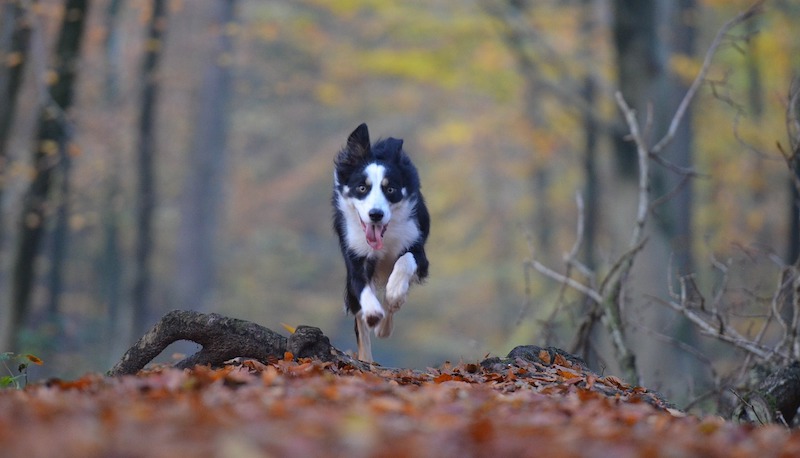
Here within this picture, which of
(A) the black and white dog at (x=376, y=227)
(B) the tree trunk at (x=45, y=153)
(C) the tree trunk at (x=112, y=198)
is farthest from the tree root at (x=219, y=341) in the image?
(C) the tree trunk at (x=112, y=198)

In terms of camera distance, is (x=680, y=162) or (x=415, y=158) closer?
(x=680, y=162)

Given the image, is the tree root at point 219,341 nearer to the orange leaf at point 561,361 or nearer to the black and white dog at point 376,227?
the black and white dog at point 376,227

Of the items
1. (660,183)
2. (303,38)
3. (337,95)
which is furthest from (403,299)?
(303,38)

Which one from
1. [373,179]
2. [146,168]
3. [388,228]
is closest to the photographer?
[373,179]

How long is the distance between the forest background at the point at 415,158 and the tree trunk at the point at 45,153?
3 cm

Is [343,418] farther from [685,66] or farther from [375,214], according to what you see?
[685,66]

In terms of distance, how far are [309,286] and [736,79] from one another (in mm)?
16524

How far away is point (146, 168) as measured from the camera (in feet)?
61.6

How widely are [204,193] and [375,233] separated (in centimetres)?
2103

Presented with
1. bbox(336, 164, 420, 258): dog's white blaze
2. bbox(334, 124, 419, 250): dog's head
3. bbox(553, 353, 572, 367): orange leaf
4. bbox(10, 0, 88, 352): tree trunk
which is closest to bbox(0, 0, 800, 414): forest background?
bbox(10, 0, 88, 352): tree trunk

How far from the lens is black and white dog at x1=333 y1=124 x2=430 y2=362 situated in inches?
318

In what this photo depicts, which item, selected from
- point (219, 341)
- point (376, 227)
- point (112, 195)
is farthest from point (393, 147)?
point (112, 195)

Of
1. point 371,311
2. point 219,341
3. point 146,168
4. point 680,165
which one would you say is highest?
point 146,168

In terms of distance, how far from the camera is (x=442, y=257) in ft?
122
